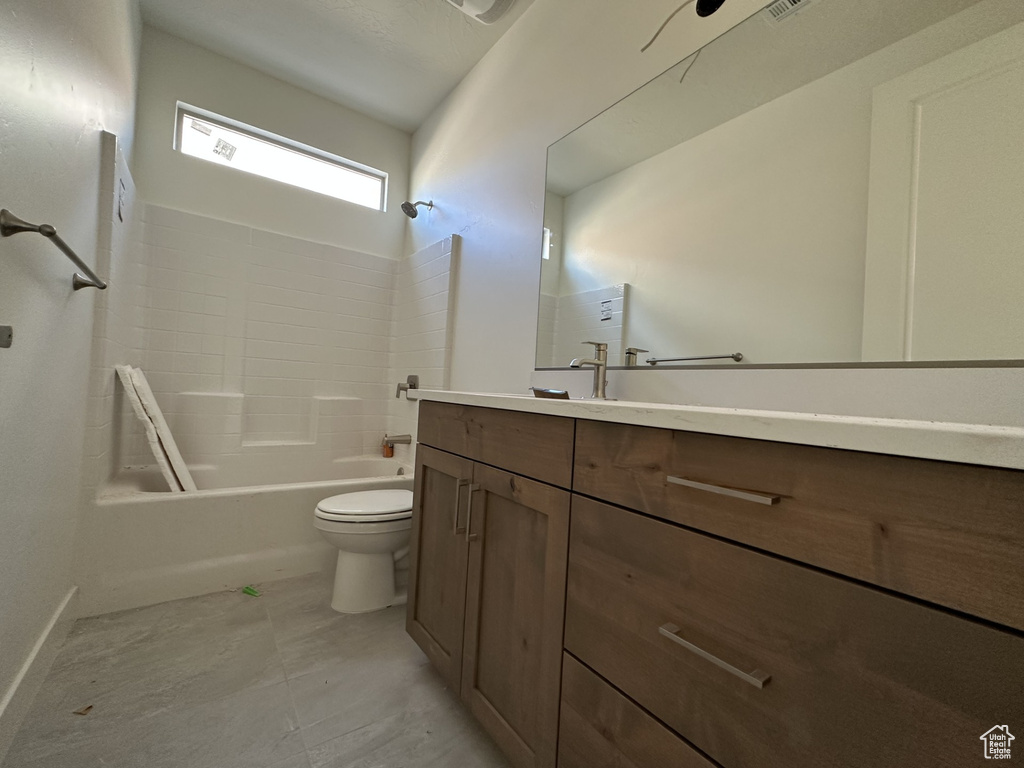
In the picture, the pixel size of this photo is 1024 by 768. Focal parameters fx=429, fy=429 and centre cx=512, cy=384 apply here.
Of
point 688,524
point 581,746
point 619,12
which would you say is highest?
point 619,12

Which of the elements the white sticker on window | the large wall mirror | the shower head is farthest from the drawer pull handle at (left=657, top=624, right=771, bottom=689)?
the white sticker on window

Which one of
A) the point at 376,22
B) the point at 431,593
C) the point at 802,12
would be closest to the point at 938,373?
the point at 802,12

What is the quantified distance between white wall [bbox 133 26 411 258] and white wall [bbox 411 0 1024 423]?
1.08 feet

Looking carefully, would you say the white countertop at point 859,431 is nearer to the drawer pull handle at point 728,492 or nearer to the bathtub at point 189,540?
the drawer pull handle at point 728,492

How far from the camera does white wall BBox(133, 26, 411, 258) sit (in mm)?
2373

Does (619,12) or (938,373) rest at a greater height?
(619,12)

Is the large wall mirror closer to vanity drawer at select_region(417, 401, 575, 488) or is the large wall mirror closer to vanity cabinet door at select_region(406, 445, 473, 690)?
vanity drawer at select_region(417, 401, 575, 488)

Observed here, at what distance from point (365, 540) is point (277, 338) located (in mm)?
1646

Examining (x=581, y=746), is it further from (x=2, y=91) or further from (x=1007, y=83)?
(x=2, y=91)

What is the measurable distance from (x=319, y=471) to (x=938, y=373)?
116 inches

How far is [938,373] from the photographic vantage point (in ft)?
2.69

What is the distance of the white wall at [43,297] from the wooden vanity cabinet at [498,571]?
1.00 metres

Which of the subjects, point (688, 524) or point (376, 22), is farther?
point (376, 22)

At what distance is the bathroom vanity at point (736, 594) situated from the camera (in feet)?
1.34
